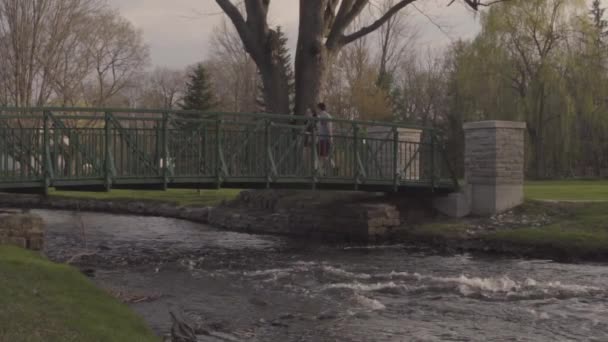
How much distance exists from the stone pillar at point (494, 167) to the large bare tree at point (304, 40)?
15.2ft

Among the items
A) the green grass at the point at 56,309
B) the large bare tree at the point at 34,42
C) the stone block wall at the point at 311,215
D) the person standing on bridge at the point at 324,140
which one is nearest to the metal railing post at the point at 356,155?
the person standing on bridge at the point at 324,140

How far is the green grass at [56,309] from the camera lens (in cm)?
621

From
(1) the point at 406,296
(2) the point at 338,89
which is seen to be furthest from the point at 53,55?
(1) the point at 406,296

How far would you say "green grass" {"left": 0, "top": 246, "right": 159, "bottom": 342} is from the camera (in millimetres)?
6211

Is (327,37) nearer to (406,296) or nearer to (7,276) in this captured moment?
(406,296)

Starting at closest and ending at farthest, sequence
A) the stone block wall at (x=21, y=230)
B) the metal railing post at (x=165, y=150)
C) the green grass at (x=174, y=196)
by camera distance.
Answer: the stone block wall at (x=21, y=230)
the metal railing post at (x=165, y=150)
the green grass at (x=174, y=196)

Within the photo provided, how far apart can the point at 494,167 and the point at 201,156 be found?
771 centimetres

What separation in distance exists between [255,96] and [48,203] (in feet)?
65.8

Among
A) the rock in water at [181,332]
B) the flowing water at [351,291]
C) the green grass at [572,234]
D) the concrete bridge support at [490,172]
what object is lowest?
the flowing water at [351,291]

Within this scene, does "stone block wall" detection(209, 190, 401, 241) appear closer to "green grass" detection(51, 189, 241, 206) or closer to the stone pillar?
the stone pillar

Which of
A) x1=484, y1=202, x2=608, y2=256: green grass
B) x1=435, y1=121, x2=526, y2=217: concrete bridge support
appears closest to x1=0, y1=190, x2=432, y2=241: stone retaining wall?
x1=435, y1=121, x2=526, y2=217: concrete bridge support

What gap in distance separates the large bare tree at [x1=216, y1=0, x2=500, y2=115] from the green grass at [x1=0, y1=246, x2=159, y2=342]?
40.9 ft

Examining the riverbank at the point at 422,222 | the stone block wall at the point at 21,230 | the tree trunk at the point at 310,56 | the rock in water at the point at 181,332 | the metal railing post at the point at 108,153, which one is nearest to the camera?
the rock in water at the point at 181,332

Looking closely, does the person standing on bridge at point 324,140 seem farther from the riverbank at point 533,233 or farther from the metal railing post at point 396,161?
the riverbank at point 533,233
